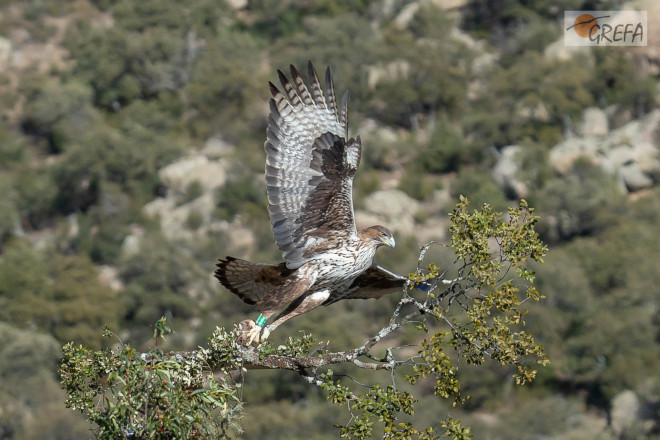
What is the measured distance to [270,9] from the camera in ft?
283

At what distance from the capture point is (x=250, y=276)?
12.2m

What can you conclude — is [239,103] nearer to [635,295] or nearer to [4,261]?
[4,261]

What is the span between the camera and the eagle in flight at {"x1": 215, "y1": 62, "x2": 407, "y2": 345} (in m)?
12.1

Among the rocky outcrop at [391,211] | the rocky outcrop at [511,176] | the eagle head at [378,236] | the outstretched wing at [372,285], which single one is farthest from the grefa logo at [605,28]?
the eagle head at [378,236]

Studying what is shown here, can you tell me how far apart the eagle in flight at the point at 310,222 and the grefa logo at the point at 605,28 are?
56.6 m

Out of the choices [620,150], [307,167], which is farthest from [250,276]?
[620,150]

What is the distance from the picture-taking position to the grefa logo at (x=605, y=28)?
2653 inches

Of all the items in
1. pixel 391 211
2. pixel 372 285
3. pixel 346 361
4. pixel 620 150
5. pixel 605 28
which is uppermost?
pixel 346 361

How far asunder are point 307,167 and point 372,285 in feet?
4.91

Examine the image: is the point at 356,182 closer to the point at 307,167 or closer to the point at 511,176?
the point at 511,176

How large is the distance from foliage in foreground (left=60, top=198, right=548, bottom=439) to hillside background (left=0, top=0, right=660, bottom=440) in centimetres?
3381

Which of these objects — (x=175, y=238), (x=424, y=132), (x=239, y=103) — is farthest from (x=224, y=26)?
(x=175, y=238)

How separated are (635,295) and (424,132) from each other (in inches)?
889

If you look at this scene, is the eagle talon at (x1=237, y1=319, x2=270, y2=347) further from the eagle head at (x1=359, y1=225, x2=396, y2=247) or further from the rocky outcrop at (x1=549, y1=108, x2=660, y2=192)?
the rocky outcrop at (x1=549, y1=108, x2=660, y2=192)
